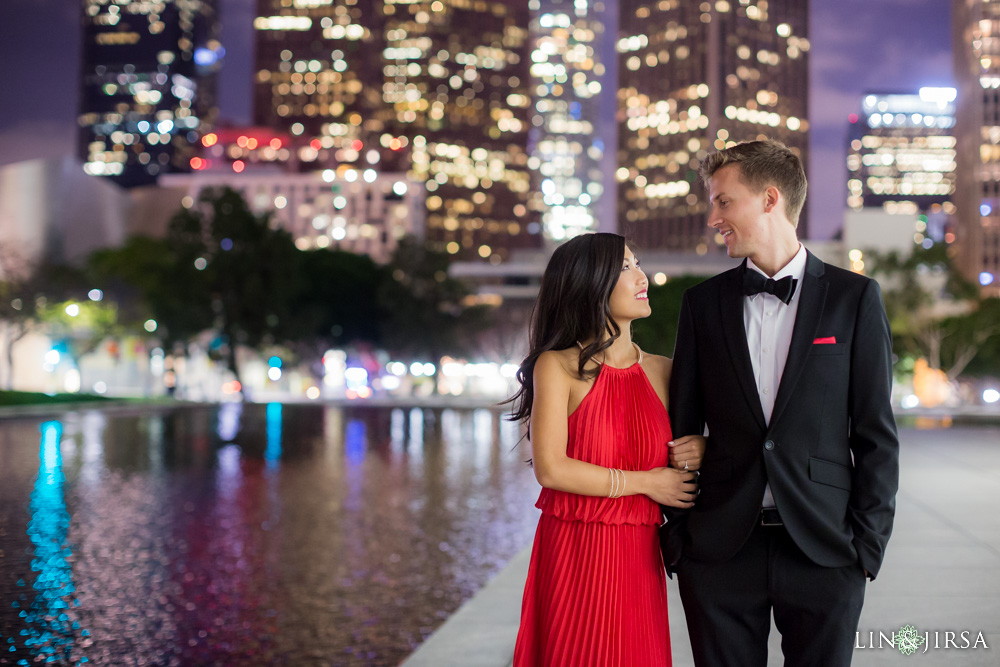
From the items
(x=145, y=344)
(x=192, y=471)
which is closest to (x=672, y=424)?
(x=192, y=471)

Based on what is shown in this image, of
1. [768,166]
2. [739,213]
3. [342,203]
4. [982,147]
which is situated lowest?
[739,213]

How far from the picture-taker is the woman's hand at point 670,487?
10.0 ft

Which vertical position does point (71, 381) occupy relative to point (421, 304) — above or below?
below

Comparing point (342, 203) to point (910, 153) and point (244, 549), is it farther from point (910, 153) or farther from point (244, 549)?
point (910, 153)

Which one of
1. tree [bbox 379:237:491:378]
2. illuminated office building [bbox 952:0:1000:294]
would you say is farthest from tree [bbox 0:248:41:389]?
illuminated office building [bbox 952:0:1000:294]

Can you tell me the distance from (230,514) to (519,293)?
92.2m

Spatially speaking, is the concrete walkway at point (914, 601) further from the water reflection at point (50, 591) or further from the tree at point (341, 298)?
the tree at point (341, 298)

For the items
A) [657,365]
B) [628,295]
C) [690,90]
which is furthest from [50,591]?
[690,90]

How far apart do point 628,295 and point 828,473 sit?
2.90 feet

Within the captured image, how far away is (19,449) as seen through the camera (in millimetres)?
19719

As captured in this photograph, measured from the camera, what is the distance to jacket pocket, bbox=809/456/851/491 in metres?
2.85

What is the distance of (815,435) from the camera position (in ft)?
9.42

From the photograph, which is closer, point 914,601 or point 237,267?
point 914,601

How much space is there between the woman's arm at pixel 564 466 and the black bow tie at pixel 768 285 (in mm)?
675
